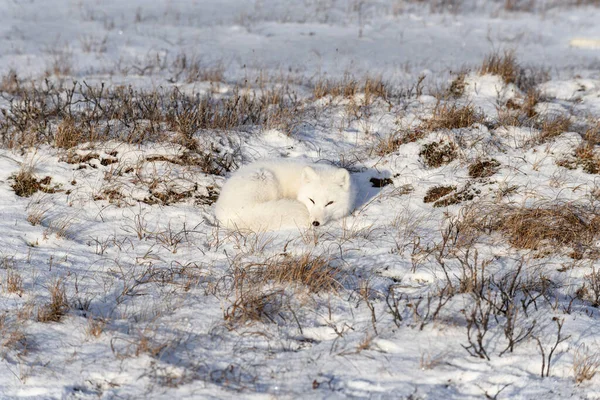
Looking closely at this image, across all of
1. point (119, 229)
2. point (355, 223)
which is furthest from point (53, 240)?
point (355, 223)

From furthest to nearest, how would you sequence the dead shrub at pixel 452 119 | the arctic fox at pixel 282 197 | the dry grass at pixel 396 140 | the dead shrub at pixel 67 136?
the dead shrub at pixel 452 119 → the dry grass at pixel 396 140 → the dead shrub at pixel 67 136 → the arctic fox at pixel 282 197

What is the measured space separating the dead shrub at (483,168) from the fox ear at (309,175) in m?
1.71

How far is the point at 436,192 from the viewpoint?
6055 mm

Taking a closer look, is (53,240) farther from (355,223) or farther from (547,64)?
(547,64)

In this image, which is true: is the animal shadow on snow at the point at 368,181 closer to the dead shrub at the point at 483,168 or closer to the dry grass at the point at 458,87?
the dead shrub at the point at 483,168

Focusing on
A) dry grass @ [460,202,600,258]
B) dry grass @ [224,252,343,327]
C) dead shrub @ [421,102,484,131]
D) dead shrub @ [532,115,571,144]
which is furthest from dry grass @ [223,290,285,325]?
dead shrub @ [532,115,571,144]

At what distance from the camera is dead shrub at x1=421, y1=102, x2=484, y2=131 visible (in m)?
7.01

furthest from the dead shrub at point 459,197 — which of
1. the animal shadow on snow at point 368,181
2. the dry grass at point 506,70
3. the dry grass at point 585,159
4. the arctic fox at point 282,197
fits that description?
the dry grass at point 506,70

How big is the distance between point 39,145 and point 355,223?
3.49 m

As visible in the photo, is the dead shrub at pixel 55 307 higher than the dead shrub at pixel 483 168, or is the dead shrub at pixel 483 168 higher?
the dead shrub at pixel 483 168

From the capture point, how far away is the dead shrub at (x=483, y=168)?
618 cm

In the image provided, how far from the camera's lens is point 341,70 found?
11.0 m

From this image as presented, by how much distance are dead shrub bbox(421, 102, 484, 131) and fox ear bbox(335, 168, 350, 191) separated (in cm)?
173

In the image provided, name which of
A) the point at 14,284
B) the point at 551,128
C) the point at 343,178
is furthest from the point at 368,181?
the point at 14,284
